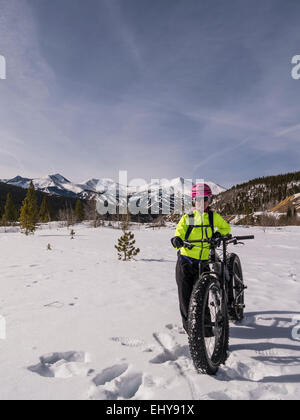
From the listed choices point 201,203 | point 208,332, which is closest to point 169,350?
point 208,332

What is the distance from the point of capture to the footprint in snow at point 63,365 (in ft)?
8.04

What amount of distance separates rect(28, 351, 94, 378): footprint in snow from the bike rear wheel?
113cm

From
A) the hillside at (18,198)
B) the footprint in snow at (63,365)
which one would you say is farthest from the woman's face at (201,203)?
the hillside at (18,198)

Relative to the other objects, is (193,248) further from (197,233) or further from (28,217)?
(28,217)

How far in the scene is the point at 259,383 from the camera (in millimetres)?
2312

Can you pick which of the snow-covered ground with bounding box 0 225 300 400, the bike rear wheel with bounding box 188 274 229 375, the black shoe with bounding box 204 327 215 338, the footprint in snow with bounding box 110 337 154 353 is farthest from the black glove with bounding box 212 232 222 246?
the footprint in snow with bounding box 110 337 154 353

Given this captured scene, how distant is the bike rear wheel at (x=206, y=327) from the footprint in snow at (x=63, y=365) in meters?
1.13

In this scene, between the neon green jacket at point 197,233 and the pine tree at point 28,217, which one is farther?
the pine tree at point 28,217

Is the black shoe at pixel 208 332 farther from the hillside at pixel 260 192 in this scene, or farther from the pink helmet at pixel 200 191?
the hillside at pixel 260 192

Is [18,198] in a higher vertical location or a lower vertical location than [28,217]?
higher

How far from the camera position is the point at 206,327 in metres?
2.65

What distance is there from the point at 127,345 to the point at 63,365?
82cm
